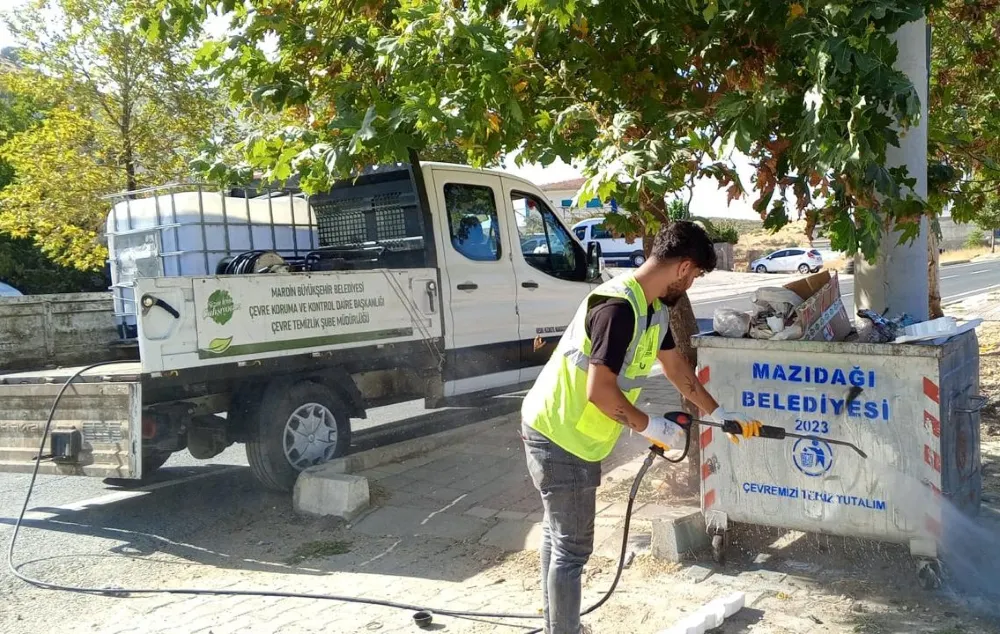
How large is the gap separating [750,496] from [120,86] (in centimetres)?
1204

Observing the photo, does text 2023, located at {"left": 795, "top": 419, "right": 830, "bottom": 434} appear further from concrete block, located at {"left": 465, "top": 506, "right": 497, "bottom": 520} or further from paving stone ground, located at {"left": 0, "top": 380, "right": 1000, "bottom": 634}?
concrete block, located at {"left": 465, "top": 506, "right": 497, "bottom": 520}

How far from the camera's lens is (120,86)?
13.3 metres

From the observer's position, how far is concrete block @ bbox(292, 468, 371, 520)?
19.2 feet

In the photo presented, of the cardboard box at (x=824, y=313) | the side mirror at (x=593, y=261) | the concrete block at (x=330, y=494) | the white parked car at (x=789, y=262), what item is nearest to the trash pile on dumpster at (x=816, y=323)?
the cardboard box at (x=824, y=313)

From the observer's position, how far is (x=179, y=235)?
6.99m

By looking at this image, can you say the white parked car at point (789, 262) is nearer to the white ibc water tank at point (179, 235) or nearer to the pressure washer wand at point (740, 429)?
the white ibc water tank at point (179, 235)

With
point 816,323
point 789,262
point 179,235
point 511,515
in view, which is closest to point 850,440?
point 816,323

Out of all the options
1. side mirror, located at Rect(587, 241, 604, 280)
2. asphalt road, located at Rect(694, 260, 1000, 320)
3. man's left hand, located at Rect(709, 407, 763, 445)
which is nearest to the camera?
man's left hand, located at Rect(709, 407, 763, 445)

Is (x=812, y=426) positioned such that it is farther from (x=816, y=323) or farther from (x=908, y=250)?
(x=908, y=250)

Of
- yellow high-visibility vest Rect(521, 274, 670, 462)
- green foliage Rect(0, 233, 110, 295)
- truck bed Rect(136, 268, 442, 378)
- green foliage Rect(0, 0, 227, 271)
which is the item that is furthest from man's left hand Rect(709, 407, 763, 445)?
green foliage Rect(0, 233, 110, 295)

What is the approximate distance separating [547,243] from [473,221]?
3.29 ft

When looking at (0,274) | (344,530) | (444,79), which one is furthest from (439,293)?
(0,274)

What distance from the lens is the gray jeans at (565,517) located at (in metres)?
3.42

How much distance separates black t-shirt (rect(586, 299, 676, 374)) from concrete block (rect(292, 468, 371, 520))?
3.11 metres
